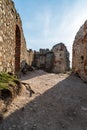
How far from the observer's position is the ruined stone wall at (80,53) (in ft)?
32.0

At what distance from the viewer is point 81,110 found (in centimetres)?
523

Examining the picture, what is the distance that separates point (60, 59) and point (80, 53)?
1094 centimetres

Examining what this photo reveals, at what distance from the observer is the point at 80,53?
10266 millimetres

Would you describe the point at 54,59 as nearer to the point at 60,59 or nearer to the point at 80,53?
Answer: the point at 60,59

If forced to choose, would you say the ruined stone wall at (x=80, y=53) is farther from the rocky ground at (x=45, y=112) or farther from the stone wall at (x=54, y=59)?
the stone wall at (x=54, y=59)

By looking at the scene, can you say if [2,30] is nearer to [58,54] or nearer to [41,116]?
[41,116]

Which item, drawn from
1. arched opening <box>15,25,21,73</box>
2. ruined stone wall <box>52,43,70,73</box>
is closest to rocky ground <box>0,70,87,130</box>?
arched opening <box>15,25,21,73</box>

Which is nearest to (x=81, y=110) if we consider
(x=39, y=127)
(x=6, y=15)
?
(x=39, y=127)

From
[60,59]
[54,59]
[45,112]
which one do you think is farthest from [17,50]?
[54,59]

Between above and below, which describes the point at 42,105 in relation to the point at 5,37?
below

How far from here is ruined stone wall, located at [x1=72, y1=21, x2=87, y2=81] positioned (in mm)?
9766

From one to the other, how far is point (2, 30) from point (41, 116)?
2605 mm

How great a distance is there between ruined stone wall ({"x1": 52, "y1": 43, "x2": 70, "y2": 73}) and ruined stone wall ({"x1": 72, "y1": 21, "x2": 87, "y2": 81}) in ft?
32.4

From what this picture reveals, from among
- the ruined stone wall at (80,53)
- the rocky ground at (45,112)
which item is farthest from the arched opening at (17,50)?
the rocky ground at (45,112)
